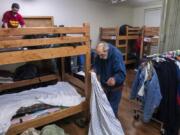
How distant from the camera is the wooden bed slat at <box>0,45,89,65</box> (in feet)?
5.51

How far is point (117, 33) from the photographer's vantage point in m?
4.80

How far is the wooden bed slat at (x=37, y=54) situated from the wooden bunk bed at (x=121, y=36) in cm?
284

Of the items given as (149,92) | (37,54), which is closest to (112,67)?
(149,92)

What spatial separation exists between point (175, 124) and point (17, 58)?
209cm

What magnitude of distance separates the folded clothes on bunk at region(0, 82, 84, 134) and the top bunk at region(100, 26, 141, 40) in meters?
2.76

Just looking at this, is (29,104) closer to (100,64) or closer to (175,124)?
(100,64)

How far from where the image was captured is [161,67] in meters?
2.14

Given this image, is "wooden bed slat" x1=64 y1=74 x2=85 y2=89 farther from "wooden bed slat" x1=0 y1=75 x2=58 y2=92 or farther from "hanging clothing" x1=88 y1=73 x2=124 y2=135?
"hanging clothing" x1=88 y1=73 x2=124 y2=135

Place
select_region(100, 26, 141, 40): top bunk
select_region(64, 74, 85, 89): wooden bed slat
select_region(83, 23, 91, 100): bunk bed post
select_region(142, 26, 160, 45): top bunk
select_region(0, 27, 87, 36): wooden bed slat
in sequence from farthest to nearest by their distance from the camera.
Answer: select_region(100, 26, 141, 40): top bunk → select_region(142, 26, 160, 45): top bunk → select_region(64, 74, 85, 89): wooden bed slat → select_region(83, 23, 91, 100): bunk bed post → select_region(0, 27, 87, 36): wooden bed slat

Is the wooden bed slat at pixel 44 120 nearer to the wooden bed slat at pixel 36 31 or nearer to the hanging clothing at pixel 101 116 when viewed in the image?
the hanging clothing at pixel 101 116

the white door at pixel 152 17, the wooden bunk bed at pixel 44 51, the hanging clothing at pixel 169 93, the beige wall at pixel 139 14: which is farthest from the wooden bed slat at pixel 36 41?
the beige wall at pixel 139 14

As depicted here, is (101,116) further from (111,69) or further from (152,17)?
(152,17)

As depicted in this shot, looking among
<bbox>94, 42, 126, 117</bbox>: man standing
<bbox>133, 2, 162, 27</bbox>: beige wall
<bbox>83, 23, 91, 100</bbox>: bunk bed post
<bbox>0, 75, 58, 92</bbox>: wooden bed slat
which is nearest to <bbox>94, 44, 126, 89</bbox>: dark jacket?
<bbox>94, 42, 126, 117</bbox>: man standing

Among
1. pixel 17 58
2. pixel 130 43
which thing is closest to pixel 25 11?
pixel 17 58
